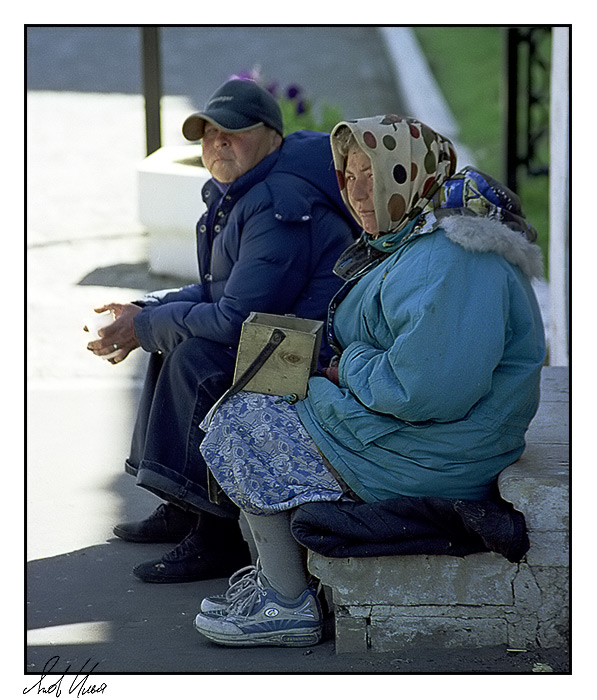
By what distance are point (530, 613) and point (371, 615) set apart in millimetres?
428

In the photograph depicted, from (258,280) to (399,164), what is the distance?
2.17 feet

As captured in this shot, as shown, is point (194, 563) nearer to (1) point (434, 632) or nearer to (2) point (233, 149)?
(1) point (434, 632)

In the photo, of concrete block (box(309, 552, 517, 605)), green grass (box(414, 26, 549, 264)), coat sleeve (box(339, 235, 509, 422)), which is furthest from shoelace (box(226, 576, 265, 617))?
green grass (box(414, 26, 549, 264))

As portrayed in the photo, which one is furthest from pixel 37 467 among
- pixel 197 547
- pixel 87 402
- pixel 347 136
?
pixel 347 136

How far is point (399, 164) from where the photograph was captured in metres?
2.76

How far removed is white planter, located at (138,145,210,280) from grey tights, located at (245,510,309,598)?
13.9 ft

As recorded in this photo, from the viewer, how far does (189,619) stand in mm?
3121

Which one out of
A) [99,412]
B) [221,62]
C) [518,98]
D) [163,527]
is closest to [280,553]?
[163,527]

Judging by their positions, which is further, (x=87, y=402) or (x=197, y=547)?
(x=87, y=402)

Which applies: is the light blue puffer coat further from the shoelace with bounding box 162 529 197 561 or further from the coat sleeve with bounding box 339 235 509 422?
the shoelace with bounding box 162 529 197 561

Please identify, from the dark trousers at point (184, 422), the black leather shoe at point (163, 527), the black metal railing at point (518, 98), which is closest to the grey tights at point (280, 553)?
the dark trousers at point (184, 422)

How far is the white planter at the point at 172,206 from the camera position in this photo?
6.99 metres

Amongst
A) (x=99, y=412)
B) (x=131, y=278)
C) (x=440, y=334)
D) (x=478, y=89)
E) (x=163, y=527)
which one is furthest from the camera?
(x=478, y=89)
